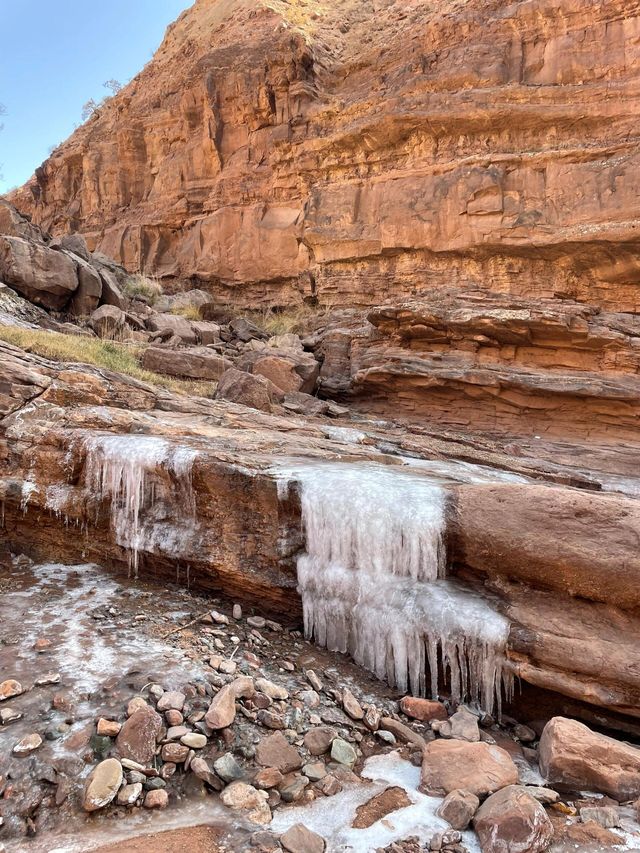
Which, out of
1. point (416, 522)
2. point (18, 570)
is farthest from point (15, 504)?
point (416, 522)

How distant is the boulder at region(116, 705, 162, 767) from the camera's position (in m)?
3.35

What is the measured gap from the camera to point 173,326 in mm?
15180

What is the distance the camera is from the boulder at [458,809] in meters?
3.05

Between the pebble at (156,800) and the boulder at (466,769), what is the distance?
5.04 feet

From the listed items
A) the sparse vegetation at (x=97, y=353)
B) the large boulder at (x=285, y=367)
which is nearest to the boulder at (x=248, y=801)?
the sparse vegetation at (x=97, y=353)

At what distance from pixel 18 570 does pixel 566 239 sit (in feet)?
45.5

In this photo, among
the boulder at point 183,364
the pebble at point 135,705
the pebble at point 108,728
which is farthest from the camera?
the boulder at point 183,364

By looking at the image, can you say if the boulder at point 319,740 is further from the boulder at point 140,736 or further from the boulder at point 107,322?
the boulder at point 107,322

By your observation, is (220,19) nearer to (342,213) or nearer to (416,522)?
(342,213)

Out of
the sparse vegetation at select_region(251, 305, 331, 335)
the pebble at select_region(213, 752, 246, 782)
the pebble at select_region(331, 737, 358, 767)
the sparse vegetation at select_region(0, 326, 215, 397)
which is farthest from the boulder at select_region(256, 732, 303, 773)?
the sparse vegetation at select_region(251, 305, 331, 335)

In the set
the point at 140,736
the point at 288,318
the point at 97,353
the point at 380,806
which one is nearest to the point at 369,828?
the point at 380,806

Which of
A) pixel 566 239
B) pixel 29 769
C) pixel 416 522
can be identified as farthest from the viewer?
pixel 566 239

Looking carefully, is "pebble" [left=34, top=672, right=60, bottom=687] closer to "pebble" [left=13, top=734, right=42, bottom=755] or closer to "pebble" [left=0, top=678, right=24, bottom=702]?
"pebble" [left=0, top=678, right=24, bottom=702]

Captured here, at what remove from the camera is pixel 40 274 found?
13.6 m
